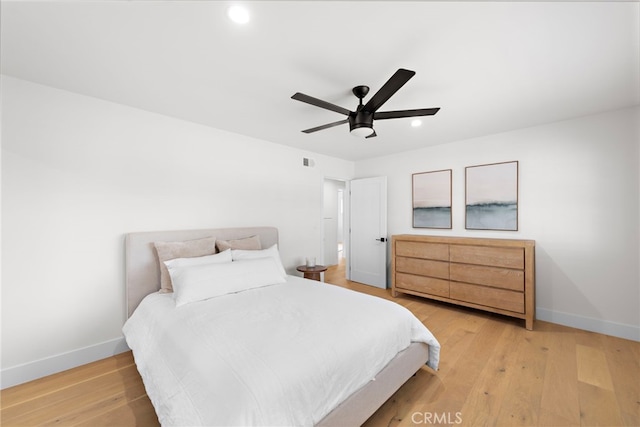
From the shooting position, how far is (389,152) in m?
4.52

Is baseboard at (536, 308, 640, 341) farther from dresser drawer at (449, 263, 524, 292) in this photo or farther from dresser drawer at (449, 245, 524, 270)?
dresser drawer at (449, 245, 524, 270)

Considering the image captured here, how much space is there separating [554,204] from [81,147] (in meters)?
5.09

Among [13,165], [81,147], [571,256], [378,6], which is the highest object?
[378,6]

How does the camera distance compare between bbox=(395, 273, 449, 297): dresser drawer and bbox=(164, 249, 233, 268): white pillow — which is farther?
bbox=(395, 273, 449, 297): dresser drawer

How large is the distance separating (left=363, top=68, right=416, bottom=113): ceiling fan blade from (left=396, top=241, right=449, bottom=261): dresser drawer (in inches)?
96.4

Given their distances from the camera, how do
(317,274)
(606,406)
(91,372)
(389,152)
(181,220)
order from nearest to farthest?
1. (606,406)
2. (91,372)
3. (181,220)
4. (317,274)
5. (389,152)

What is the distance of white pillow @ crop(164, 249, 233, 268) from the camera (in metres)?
2.47

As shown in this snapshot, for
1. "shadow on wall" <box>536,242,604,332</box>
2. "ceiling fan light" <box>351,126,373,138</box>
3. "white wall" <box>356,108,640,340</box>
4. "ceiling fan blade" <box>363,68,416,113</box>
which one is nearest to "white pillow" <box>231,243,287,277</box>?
"ceiling fan light" <box>351,126,373,138</box>

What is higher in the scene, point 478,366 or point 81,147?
point 81,147

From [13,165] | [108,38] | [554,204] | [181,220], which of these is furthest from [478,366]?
[13,165]

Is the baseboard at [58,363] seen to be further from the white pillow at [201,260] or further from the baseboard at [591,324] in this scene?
the baseboard at [591,324]

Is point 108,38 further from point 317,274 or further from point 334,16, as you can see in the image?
point 317,274

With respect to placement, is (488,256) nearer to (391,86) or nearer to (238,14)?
(391,86)

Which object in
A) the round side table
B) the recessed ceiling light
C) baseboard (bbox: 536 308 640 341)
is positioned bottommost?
baseboard (bbox: 536 308 640 341)
